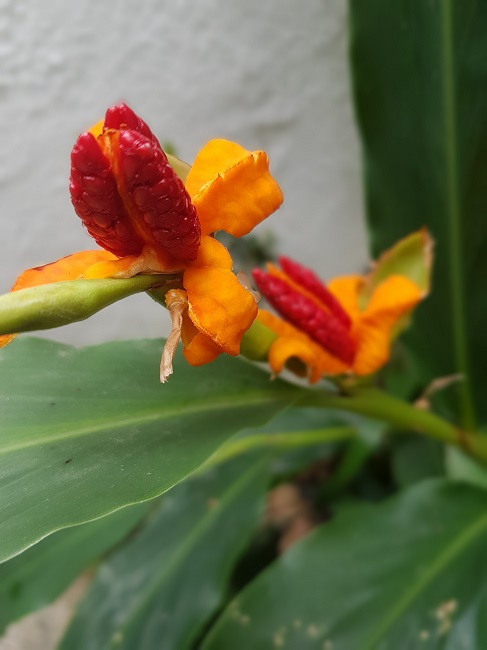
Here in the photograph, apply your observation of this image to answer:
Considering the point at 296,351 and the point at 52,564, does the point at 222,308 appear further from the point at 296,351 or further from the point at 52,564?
the point at 52,564

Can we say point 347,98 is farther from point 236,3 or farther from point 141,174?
point 141,174

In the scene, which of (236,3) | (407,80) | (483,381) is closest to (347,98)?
(236,3)

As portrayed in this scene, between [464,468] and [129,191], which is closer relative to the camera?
[129,191]

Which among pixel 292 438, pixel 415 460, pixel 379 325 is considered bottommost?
pixel 415 460

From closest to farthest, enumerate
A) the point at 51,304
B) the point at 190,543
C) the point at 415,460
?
Answer: the point at 51,304, the point at 190,543, the point at 415,460

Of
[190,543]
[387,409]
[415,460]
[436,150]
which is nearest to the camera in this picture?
[387,409]

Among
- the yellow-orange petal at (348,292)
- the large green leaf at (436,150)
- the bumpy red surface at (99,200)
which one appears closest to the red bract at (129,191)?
the bumpy red surface at (99,200)

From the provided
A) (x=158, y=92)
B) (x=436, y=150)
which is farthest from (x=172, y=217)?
(x=158, y=92)
